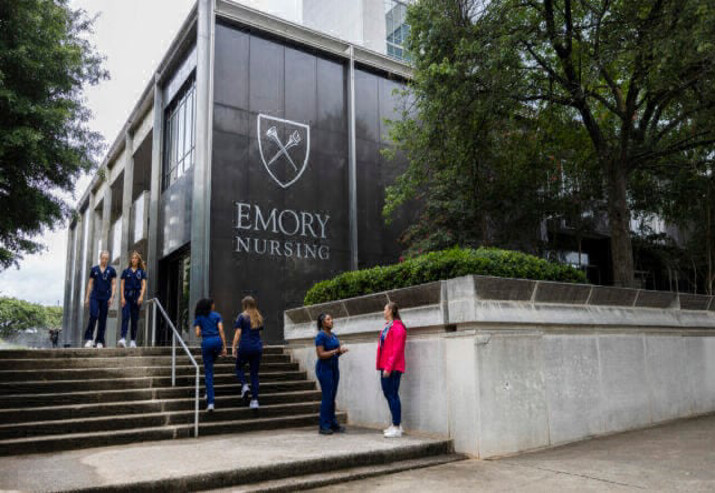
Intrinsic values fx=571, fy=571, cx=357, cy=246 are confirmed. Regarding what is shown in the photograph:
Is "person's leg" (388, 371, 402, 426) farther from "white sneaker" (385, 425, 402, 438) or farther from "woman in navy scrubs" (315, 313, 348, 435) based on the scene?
"woman in navy scrubs" (315, 313, 348, 435)

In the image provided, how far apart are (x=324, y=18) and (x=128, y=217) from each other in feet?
59.0

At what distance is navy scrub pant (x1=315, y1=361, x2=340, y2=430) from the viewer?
804 centimetres

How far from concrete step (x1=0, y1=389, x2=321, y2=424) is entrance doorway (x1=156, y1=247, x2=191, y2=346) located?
28.3ft

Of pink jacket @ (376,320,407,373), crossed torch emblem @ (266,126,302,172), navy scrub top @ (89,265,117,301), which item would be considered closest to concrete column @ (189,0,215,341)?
crossed torch emblem @ (266,126,302,172)

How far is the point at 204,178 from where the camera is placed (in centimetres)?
1616

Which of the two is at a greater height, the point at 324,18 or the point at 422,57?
the point at 324,18

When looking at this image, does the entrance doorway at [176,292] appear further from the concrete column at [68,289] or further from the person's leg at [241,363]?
the concrete column at [68,289]

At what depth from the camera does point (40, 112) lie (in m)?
13.2

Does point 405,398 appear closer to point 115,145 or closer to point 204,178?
point 204,178

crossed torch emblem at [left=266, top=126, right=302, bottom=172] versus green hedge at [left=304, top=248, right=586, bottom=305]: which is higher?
crossed torch emblem at [left=266, top=126, right=302, bottom=172]

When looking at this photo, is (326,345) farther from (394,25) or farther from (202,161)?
(394,25)

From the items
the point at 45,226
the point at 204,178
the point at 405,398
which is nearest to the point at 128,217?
the point at 45,226

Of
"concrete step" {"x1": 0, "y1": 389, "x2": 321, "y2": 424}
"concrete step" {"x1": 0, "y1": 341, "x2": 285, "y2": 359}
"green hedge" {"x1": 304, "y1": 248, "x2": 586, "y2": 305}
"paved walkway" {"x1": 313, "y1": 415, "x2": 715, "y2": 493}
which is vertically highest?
"green hedge" {"x1": 304, "y1": 248, "x2": 586, "y2": 305}

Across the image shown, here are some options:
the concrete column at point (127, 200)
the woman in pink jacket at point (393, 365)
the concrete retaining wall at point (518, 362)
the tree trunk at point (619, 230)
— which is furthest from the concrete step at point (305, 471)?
the concrete column at point (127, 200)
